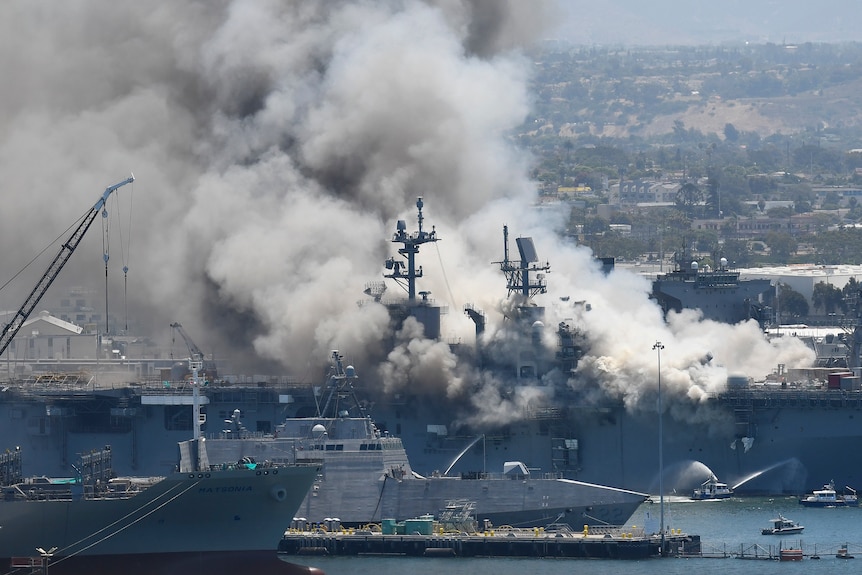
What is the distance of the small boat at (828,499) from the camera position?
7019cm

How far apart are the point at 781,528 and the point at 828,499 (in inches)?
267

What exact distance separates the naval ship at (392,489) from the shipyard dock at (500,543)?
88 centimetres

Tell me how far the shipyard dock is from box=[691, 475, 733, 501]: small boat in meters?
10.9

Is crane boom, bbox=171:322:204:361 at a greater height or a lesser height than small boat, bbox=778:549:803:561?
greater

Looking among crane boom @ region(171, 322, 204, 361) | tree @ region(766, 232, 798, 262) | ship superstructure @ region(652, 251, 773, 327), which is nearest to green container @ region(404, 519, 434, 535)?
crane boom @ region(171, 322, 204, 361)

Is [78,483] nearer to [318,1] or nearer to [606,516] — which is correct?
[606,516]

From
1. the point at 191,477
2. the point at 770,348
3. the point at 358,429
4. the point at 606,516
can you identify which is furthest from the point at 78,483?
the point at 770,348

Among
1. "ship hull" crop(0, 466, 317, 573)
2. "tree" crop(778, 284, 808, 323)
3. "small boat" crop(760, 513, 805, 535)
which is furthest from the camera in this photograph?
"tree" crop(778, 284, 808, 323)

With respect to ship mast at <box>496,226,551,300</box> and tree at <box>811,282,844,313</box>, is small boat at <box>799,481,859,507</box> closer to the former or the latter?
ship mast at <box>496,226,551,300</box>

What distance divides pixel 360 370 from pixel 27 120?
24249mm

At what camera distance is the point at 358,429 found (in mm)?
62969

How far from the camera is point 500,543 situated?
60.2 meters

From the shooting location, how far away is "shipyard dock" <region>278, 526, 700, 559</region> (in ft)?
196

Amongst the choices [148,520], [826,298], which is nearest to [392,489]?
[148,520]
